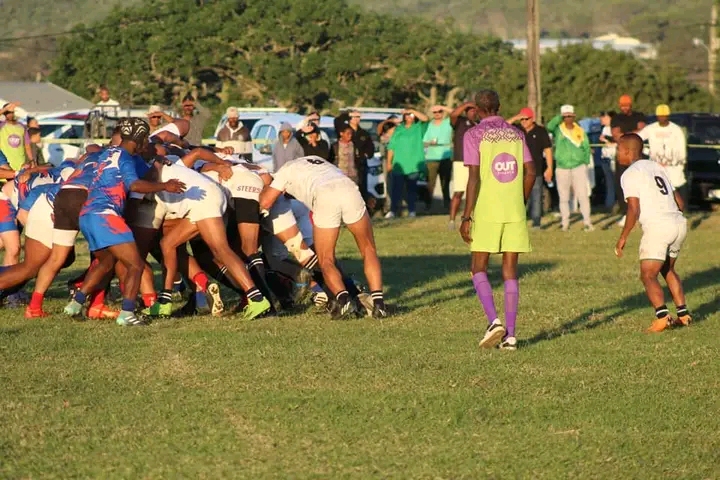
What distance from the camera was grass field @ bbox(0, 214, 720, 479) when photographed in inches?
308

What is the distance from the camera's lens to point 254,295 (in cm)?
1317

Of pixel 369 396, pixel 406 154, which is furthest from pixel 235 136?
pixel 369 396

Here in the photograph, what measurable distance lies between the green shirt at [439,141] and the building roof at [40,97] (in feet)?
96.5

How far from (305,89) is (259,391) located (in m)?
51.6

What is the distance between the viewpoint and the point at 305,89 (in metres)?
60.8

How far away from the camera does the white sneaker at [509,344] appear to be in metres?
11.3

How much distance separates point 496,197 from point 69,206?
3901 mm

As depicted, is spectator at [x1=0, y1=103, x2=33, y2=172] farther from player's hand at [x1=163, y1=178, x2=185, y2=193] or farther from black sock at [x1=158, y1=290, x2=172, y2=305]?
player's hand at [x1=163, y1=178, x2=185, y2=193]

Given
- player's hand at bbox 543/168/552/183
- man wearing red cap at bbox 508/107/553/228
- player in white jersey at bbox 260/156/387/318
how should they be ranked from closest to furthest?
1. player in white jersey at bbox 260/156/387/318
2. player's hand at bbox 543/168/552/183
3. man wearing red cap at bbox 508/107/553/228

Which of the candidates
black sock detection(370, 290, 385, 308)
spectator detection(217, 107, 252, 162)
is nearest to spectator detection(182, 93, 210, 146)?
spectator detection(217, 107, 252, 162)

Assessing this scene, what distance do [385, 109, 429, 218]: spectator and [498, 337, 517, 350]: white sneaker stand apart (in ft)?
48.2

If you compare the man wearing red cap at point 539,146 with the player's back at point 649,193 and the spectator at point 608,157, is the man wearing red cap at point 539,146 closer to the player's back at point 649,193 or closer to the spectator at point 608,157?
the spectator at point 608,157

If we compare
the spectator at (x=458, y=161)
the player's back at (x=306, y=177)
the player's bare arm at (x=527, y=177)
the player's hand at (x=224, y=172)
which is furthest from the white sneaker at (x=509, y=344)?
the spectator at (x=458, y=161)

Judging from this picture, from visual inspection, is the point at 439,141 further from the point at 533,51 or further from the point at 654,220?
the point at 654,220
